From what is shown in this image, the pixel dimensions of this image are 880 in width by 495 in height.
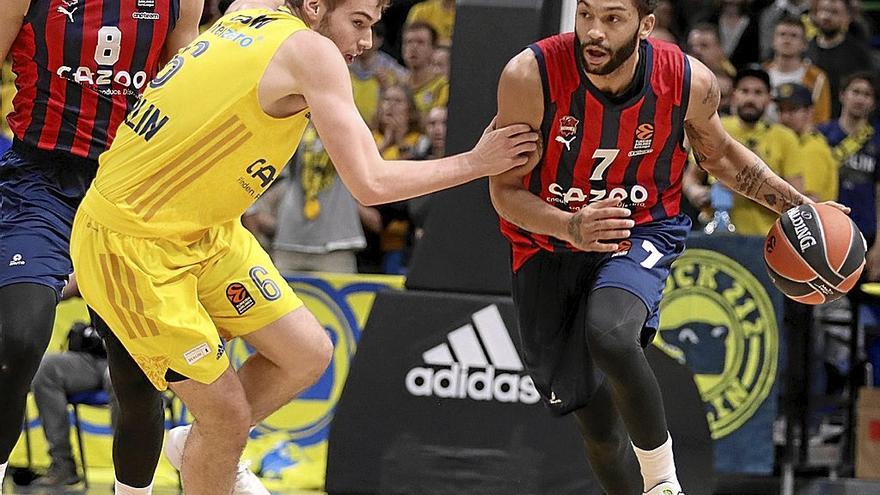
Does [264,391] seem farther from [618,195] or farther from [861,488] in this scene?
[861,488]

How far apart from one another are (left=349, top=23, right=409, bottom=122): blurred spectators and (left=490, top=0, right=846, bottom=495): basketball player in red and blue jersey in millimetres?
5288

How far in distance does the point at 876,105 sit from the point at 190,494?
7.22 meters

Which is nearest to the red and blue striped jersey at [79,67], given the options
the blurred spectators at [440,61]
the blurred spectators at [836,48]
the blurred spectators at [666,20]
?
the blurred spectators at [440,61]

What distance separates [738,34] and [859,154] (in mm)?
2428

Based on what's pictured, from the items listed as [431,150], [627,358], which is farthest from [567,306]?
[431,150]

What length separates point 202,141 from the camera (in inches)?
169

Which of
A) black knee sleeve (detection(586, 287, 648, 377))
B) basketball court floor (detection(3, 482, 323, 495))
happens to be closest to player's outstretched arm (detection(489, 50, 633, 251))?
black knee sleeve (detection(586, 287, 648, 377))

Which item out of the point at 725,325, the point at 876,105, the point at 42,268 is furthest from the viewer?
the point at 876,105

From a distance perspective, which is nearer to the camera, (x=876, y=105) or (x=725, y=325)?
(x=725, y=325)

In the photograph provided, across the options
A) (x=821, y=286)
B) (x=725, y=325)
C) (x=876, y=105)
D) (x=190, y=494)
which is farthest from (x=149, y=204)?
(x=876, y=105)

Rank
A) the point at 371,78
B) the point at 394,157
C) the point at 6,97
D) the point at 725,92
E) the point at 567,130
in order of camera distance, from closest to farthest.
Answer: the point at 567,130
the point at 394,157
the point at 725,92
the point at 6,97
the point at 371,78

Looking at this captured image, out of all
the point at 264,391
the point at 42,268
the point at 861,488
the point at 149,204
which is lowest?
the point at 861,488

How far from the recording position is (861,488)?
7754 millimetres

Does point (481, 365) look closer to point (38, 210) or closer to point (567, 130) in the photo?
point (567, 130)
